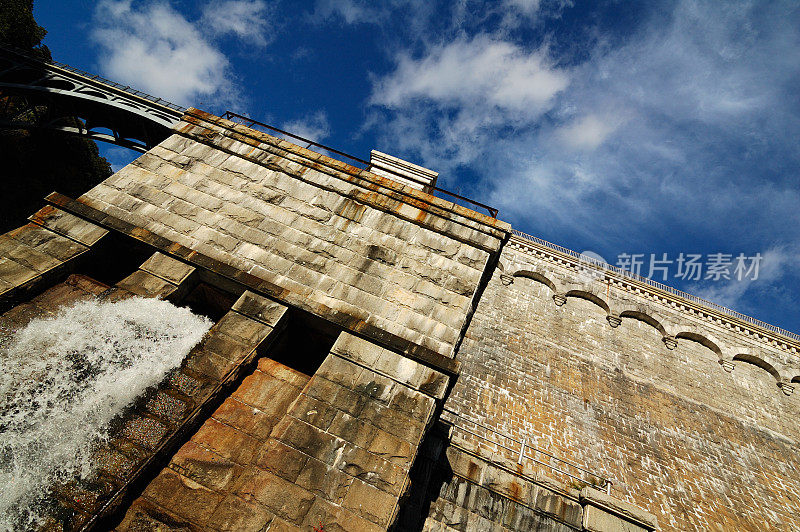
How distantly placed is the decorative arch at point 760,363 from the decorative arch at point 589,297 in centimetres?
685

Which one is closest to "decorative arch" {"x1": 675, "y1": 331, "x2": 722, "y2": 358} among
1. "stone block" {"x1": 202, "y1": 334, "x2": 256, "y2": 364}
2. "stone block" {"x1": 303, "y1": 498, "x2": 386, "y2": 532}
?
"stone block" {"x1": 303, "y1": 498, "x2": 386, "y2": 532}

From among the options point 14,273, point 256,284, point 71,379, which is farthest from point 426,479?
point 14,273

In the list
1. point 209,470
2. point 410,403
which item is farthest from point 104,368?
point 410,403

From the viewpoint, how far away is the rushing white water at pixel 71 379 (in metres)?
3.52

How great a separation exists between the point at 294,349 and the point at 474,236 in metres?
3.52

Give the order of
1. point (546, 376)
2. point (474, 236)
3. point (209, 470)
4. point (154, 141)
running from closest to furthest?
point (209, 470) → point (474, 236) → point (546, 376) → point (154, 141)

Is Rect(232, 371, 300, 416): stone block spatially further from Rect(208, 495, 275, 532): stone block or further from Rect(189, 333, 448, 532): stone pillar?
Rect(208, 495, 275, 532): stone block

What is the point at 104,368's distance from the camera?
14.2 ft

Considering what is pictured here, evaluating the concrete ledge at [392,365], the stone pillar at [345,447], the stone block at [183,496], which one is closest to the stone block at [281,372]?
the stone pillar at [345,447]

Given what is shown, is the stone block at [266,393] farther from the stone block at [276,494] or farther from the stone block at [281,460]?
the stone block at [276,494]

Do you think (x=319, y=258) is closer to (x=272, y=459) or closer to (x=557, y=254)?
(x=272, y=459)

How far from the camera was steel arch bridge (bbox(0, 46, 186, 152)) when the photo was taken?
16.4 metres

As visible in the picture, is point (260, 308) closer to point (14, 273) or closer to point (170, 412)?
point (170, 412)

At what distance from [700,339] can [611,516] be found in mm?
16538
